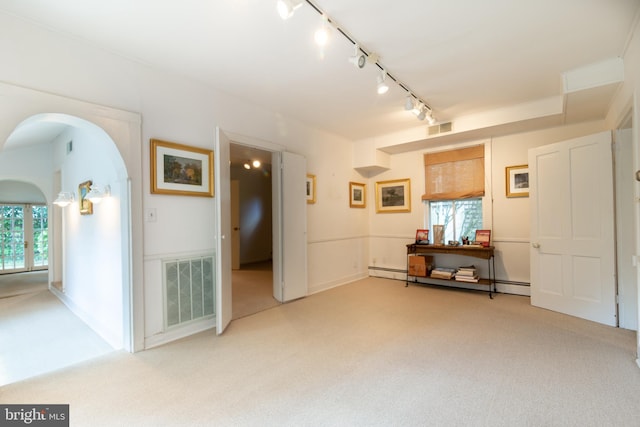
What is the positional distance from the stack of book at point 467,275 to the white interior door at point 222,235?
3481 millimetres

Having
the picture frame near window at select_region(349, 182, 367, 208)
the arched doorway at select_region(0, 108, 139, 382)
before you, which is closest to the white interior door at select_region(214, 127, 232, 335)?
the arched doorway at select_region(0, 108, 139, 382)

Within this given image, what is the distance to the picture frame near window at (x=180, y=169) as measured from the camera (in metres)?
2.82

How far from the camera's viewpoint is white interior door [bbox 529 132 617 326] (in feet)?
10.5

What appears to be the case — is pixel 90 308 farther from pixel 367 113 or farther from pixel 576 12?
pixel 576 12

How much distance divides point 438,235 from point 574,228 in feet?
6.04

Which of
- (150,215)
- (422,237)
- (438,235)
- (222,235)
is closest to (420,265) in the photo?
(422,237)

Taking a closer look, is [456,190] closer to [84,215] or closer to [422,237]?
[422,237]

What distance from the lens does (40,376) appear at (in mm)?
2242

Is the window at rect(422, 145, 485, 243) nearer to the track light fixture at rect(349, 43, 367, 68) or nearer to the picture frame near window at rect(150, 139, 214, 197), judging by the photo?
the track light fixture at rect(349, 43, 367, 68)

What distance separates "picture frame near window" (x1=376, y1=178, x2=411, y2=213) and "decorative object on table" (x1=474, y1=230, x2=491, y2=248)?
4.16 feet

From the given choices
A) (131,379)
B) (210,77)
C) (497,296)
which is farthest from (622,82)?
(131,379)

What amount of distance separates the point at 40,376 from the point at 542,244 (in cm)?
537

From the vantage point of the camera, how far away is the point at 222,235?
117 inches
